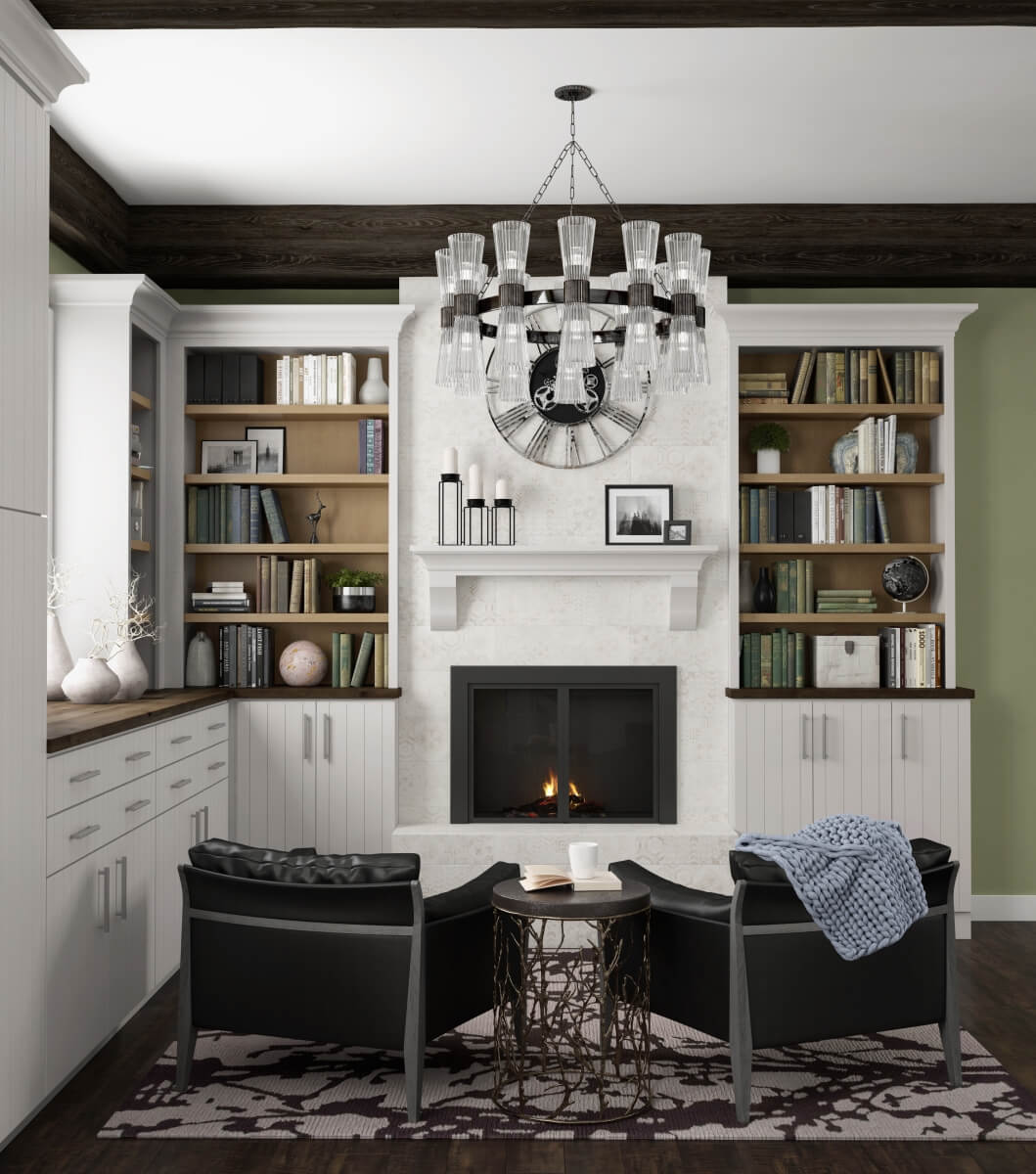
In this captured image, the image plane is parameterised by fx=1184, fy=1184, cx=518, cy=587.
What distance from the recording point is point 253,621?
5539 mm

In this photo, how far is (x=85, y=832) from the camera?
3473mm

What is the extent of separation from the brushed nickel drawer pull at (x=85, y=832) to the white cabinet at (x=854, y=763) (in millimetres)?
2802

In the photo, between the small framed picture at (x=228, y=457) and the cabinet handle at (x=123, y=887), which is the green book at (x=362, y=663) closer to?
the small framed picture at (x=228, y=457)

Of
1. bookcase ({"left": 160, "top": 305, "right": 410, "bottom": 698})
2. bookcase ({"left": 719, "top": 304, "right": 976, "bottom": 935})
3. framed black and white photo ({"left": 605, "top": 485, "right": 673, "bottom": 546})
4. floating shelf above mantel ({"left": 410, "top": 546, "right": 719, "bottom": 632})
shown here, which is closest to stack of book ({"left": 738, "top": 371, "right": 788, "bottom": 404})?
bookcase ({"left": 719, "top": 304, "right": 976, "bottom": 935})

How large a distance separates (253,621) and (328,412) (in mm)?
1033

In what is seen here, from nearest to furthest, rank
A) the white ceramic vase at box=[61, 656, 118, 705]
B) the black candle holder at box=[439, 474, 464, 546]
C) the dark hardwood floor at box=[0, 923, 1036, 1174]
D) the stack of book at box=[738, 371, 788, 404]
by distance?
the dark hardwood floor at box=[0, 923, 1036, 1174], the white ceramic vase at box=[61, 656, 118, 705], the black candle holder at box=[439, 474, 464, 546], the stack of book at box=[738, 371, 788, 404]

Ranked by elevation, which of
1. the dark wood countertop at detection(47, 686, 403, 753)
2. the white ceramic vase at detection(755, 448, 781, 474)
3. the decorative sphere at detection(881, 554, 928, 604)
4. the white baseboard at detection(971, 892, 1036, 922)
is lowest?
the white baseboard at detection(971, 892, 1036, 922)

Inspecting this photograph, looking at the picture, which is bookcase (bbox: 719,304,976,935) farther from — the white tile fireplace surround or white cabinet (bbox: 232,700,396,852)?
white cabinet (bbox: 232,700,396,852)

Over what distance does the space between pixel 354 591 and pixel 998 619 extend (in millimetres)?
3023

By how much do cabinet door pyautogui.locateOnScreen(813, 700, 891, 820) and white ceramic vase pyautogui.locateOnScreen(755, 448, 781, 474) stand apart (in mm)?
1085

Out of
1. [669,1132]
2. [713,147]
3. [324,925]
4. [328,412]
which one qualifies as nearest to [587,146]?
[713,147]

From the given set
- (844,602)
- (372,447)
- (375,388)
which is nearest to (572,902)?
(844,602)

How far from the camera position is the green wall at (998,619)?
559 cm

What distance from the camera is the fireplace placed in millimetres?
5426
